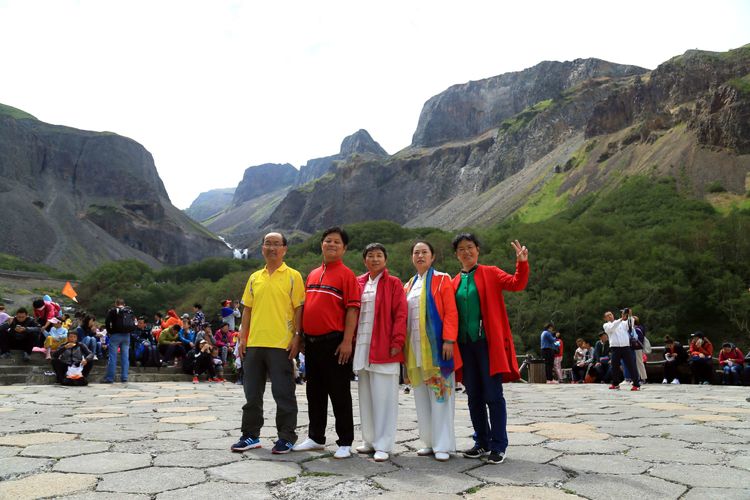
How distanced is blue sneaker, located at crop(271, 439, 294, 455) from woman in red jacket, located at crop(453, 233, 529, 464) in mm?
1349

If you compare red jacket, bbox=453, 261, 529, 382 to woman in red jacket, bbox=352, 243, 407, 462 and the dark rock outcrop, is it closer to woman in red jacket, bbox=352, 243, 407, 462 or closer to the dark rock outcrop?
woman in red jacket, bbox=352, 243, 407, 462

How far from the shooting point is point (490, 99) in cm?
15538

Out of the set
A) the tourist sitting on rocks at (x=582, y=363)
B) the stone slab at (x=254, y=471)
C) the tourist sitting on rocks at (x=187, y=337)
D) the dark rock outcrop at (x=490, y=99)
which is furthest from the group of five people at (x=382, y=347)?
the dark rock outcrop at (x=490, y=99)

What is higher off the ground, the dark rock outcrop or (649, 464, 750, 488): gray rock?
the dark rock outcrop

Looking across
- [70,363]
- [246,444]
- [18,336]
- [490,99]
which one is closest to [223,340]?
[70,363]

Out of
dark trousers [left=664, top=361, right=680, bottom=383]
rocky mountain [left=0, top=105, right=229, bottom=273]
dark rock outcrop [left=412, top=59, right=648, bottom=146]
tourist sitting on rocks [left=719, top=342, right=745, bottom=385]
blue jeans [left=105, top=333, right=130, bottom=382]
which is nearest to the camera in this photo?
blue jeans [left=105, top=333, right=130, bottom=382]

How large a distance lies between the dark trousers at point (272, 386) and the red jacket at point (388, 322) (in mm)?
717

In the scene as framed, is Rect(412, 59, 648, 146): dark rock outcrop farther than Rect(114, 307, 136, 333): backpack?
Yes

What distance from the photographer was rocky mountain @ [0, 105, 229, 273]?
9612cm

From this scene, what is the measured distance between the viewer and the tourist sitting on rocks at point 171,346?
14.1 metres

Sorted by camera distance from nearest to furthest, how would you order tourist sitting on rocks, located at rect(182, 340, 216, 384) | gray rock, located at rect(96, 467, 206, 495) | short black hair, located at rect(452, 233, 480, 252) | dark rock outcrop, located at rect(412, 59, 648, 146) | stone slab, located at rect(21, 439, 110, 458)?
gray rock, located at rect(96, 467, 206, 495) < stone slab, located at rect(21, 439, 110, 458) < short black hair, located at rect(452, 233, 480, 252) < tourist sitting on rocks, located at rect(182, 340, 216, 384) < dark rock outcrop, located at rect(412, 59, 648, 146)

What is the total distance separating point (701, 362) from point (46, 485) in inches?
578

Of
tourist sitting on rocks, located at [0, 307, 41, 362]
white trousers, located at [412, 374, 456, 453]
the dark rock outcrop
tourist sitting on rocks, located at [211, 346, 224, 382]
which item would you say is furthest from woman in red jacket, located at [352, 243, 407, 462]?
the dark rock outcrop

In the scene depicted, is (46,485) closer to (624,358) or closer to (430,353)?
(430,353)
